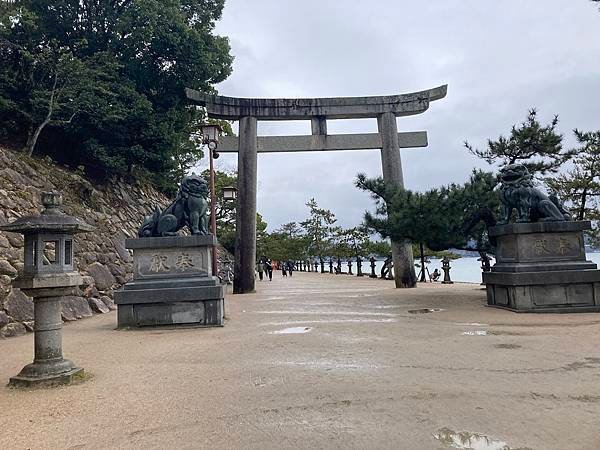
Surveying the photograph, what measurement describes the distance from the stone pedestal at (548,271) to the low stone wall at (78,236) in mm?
9549

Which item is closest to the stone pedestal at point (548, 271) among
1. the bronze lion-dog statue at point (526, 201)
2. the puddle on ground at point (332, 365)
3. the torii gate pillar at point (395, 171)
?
the bronze lion-dog statue at point (526, 201)

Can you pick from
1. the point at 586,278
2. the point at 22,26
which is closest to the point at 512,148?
the point at 586,278

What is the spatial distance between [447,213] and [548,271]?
7.70 ft

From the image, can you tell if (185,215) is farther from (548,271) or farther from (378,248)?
(378,248)

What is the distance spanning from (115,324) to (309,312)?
157 inches

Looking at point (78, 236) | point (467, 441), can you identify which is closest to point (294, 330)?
point (467, 441)

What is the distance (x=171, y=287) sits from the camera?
310 inches

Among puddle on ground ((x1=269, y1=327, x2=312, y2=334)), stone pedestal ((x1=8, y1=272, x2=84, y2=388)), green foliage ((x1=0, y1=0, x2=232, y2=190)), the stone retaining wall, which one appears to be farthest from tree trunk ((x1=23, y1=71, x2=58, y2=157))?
puddle on ground ((x1=269, y1=327, x2=312, y2=334))

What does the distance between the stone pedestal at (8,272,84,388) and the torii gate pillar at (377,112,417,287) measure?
12278 mm

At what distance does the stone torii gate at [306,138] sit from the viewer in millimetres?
14820

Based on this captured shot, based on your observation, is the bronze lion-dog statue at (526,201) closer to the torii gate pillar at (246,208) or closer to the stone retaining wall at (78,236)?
the torii gate pillar at (246,208)

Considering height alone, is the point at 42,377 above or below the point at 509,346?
above

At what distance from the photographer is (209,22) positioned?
18.5 meters

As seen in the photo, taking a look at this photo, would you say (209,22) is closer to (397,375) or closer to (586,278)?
(586,278)
